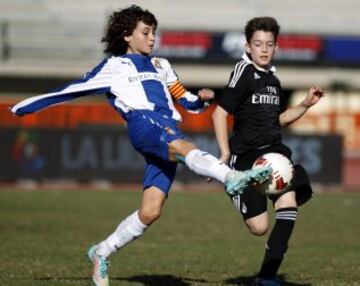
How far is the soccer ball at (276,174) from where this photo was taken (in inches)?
294

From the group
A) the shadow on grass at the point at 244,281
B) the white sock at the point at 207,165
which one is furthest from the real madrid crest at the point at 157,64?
the shadow on grass at the point at 244,281

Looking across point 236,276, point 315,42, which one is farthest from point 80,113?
point 236,276

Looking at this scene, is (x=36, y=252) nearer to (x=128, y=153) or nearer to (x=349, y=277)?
(x=349, y=277)

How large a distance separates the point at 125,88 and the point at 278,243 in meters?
1.81

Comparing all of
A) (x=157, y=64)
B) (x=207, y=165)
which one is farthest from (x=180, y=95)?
(x=207, y=165)

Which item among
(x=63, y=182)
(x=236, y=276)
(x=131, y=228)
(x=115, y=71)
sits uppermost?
(x=115, y=71)

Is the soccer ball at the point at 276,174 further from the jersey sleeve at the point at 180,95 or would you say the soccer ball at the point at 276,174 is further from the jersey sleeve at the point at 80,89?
the jersey sleeve at the point at 80,89

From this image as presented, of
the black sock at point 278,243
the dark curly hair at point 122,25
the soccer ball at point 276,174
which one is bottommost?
the black sock at point 278,243

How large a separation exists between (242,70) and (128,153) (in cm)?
1604

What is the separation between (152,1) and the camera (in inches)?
1511

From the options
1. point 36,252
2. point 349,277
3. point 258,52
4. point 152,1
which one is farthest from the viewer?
point 152,1

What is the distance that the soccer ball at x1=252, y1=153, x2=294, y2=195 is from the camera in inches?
294

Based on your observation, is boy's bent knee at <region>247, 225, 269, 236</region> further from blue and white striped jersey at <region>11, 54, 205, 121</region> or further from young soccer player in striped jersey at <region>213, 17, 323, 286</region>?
blue and white striped jersey at <region>11, 54, 205, 121</region>

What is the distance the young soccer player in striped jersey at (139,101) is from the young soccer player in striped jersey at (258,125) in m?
0.33
